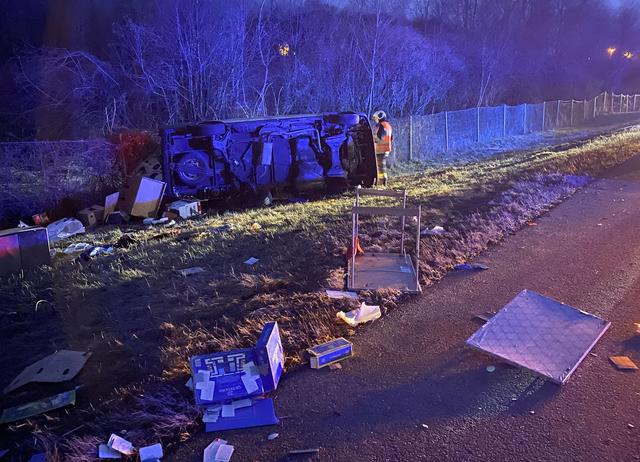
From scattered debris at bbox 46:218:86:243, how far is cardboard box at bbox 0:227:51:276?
6.89ft

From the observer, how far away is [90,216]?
9523mm

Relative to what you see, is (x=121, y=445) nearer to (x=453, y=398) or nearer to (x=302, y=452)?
(x=302, y=452)

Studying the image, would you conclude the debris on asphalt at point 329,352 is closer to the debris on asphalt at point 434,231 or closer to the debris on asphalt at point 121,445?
the debris on asphalt at point 121,445

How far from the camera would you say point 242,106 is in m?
16.5

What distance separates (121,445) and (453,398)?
2.15 meters

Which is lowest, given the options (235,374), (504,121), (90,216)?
(235,374)

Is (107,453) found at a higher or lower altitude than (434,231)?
lower

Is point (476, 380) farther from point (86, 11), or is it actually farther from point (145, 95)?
point (86, 11)

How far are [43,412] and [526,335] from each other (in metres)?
3.75

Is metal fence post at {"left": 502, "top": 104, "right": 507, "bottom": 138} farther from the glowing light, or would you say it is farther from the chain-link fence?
the glowing light

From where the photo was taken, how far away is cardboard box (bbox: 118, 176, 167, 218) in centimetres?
965

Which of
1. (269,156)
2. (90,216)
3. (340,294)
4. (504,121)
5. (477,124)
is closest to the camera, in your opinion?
(340,294)

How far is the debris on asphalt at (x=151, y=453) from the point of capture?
2.86 m

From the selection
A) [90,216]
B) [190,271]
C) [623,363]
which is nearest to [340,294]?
[190,271]
